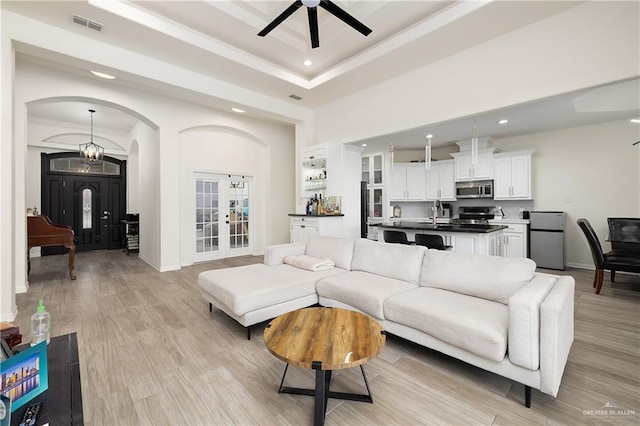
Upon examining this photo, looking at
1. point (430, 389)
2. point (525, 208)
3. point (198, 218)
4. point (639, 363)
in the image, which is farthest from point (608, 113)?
point (198, 218)

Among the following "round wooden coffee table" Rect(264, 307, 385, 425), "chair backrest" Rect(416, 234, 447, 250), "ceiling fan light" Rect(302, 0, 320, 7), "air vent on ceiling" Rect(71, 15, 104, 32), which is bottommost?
"round wooden coffee table" Rect(264, 307, 385, 425)

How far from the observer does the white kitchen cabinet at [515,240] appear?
571cm

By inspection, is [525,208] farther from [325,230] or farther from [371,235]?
[325,230]

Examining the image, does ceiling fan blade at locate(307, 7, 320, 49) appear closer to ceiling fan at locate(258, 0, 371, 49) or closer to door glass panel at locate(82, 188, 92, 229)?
ceiling fan at locate(258, 0, 371, 49)

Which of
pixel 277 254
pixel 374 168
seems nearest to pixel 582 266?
pixel 374 168

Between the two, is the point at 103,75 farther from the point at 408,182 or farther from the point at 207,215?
the point at 408,182

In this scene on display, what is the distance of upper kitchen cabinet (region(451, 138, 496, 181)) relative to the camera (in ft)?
20.5

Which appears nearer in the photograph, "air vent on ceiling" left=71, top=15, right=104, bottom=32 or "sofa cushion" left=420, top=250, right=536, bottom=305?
"sofa cushion" left=420, top=250, right=536, bottom=305

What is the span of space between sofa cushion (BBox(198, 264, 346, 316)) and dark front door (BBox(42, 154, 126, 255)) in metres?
6.59

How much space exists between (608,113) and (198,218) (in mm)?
Answer: 7861

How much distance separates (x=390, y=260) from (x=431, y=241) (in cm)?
121

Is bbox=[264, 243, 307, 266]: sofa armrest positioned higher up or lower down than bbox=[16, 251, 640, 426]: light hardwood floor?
higher up

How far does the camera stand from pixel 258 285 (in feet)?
9.01

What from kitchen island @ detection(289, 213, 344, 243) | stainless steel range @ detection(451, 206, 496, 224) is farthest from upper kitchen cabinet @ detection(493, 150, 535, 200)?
kitchen island @ detection(289, 213, 344, 243)
